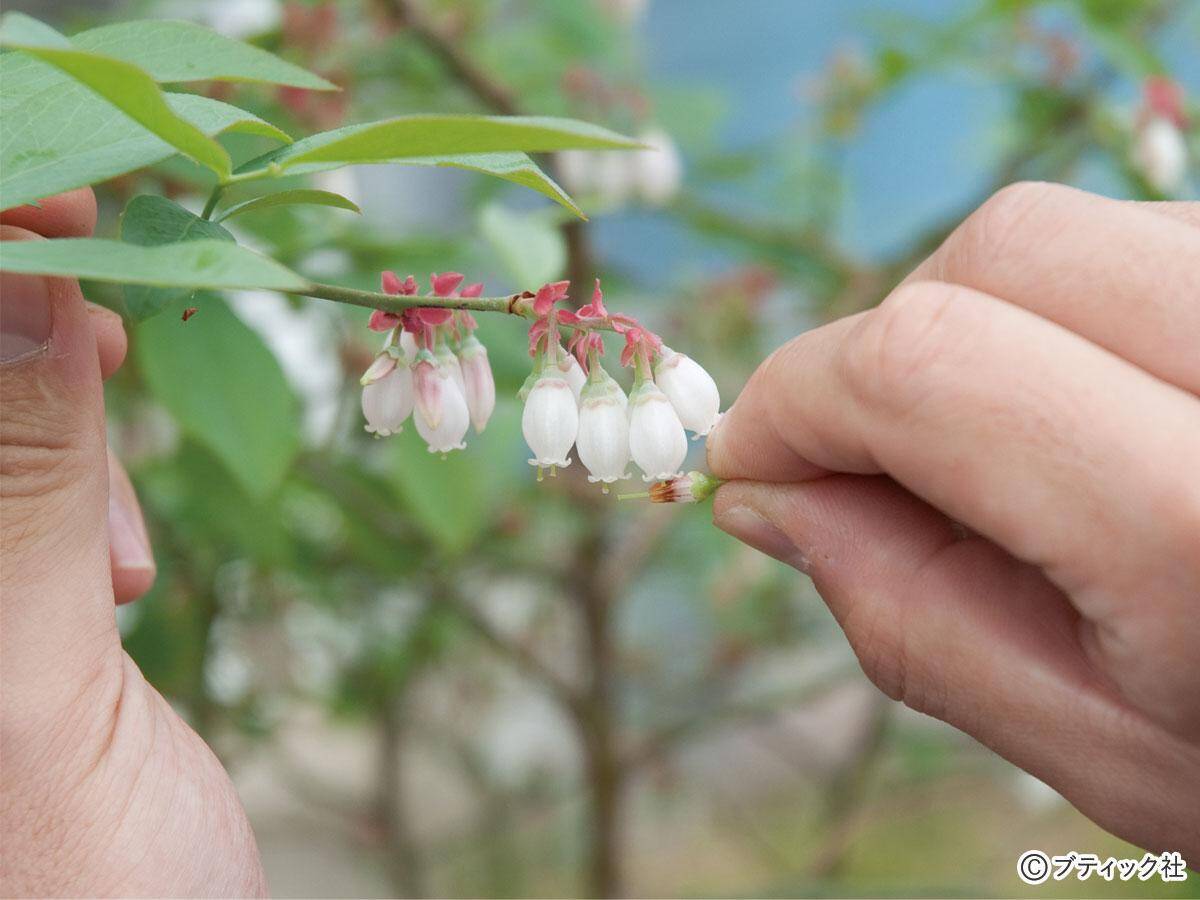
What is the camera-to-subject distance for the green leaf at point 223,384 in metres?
0.78

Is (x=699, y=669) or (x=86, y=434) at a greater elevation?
(x=86, y=434)

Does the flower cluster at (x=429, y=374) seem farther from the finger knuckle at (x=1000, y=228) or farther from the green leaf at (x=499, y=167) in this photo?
the finger knuckle at (x=1000, y=228)

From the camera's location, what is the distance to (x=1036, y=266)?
506 millimetres

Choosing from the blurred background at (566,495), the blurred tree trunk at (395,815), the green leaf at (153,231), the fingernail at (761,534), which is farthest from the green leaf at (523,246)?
the blurred tree trunk at (395,815)

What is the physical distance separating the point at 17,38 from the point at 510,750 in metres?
2.97

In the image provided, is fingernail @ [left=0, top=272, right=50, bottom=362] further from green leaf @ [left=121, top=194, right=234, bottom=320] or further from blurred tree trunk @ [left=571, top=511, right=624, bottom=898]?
blurred tree trunk @ [left=571, top=511, right=624, bottom=898]

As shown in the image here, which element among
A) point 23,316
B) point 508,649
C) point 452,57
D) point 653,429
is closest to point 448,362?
point 653,429

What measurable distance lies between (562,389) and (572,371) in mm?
28

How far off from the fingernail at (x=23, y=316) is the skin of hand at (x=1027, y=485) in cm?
35

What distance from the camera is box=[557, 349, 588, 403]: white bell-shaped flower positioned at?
64 centimetres

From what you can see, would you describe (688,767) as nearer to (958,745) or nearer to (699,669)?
(699,669)

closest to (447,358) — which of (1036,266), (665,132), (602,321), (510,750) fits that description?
(602,321)

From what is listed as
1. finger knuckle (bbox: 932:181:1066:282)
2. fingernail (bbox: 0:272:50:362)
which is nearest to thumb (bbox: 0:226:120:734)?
fingernail (bbox: 0:272:50:362)

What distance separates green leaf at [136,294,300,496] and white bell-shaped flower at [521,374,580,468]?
10.3 inches
